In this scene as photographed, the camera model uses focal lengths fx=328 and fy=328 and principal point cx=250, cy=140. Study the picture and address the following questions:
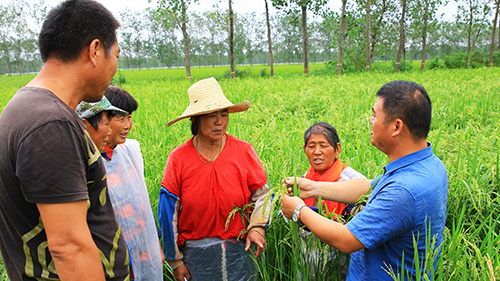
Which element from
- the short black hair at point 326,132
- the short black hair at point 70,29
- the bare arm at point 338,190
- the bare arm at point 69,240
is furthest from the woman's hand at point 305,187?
the short black hair at point 70,29

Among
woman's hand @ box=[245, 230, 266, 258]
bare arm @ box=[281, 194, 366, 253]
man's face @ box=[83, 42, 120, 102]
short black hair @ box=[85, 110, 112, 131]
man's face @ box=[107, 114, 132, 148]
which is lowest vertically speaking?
woman's hand @ box=[245, 230, 266, 258]

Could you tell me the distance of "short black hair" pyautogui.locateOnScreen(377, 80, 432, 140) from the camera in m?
1.14

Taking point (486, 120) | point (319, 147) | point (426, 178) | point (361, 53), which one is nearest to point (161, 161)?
point (319, 147)

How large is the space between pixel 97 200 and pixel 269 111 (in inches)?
183

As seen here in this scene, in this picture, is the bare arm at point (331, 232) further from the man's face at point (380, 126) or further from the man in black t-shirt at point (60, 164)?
the man in black t-shirt at point (60, 164)

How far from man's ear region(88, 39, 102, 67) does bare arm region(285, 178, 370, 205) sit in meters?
0.89

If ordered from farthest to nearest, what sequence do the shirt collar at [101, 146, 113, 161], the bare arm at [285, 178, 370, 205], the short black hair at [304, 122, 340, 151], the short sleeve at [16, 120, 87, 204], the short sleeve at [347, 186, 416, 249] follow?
1. the short black hair at [304, 122, 340, 151]
2. the shirt collar at [101, 146, 113, 161]
3. the bare arm at [285, 178, 370, 205]
4. the short sleeve at [347, 186, 416, 249]
5. the short sleeve at [16, 120, 87, 204]

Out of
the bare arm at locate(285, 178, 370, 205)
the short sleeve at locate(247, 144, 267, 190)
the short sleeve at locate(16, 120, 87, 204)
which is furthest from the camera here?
the short sleeve at locate(247, 144, 267, 190)

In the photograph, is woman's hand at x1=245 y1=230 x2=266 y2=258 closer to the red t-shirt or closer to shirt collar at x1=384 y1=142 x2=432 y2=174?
the red t-shirt

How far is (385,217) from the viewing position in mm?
1072

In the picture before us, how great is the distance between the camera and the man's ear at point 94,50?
0.97 m

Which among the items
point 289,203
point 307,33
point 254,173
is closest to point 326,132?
point 254,173

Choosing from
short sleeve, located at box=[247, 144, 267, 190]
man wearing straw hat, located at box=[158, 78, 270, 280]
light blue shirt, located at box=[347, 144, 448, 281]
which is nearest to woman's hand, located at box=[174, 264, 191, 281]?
man wearing straw hat, located at box=[158, 78, 270, 280]

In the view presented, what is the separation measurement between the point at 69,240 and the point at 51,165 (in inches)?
8.4
